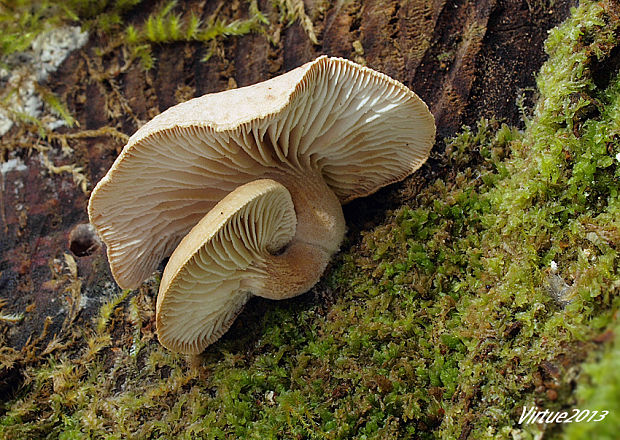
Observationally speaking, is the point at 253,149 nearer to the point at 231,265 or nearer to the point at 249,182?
the point at 249,182

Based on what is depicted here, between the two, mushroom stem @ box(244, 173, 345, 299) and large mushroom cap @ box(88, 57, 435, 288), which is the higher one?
large mushroom cap @ box(88, 57, 435, 288)

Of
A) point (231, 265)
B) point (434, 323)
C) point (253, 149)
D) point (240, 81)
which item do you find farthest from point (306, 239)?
point (240, 81)

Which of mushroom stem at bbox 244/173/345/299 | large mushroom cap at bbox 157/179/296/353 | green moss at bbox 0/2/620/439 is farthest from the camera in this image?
mushroom stem at bbox 244/173/345/299

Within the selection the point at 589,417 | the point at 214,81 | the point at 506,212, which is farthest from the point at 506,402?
the point at 214,81

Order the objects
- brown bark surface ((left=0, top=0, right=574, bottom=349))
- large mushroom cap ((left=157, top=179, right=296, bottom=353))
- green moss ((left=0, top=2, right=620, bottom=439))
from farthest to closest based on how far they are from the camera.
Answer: brown bark surface ((left=0, top=0, right=574, bottom=349)) → large mushroom cap ((left=157, top=179, right=296, bottom=353)) → green moss ((left=0, top=2, right=620, bottom=439))

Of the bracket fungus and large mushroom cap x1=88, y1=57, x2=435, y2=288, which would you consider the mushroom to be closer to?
the bracket fungus

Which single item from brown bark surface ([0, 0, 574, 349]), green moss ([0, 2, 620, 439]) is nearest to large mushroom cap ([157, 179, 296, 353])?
green moss ([0, 2, 620, 439])
